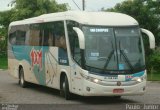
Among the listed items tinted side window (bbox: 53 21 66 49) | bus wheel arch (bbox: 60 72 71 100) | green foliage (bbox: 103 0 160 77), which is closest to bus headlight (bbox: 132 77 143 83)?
bus wheel arch (bbox: 60 72 71 100)

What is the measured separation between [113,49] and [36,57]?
20.6 ft

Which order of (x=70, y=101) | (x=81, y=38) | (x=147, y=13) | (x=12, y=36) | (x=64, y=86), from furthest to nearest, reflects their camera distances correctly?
1. (x=147, y=13)
2. (x=12, y=36)
3. (x=64, y=86)
4. (x=70, y=101)
5. (x=81, y=38)

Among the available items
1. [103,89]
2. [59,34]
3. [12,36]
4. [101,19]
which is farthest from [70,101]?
[12,36]

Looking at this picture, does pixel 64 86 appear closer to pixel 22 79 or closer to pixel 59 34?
pixel 59 34

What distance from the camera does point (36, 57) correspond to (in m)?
23.0

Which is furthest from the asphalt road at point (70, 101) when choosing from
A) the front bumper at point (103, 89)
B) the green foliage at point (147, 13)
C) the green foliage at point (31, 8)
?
the green foliage at point (31, 8)

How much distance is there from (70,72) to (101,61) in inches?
62.0

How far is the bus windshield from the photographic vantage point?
17.2 meters

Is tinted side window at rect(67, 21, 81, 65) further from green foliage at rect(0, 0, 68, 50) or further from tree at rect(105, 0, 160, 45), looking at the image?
green foliage at rect(0, 0, 68, 50)

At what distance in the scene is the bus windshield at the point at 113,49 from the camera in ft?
56.3

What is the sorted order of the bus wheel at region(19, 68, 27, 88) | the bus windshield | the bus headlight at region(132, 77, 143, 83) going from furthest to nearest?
the bus wheel at region(19, 68, 27, 88), the bus headlight at region(132, 77, 143, 83), the bus windshield

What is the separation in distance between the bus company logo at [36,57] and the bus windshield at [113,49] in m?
5.22

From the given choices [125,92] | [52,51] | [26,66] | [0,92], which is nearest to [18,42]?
[26,66]

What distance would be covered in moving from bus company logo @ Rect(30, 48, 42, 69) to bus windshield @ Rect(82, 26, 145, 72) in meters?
5.22
